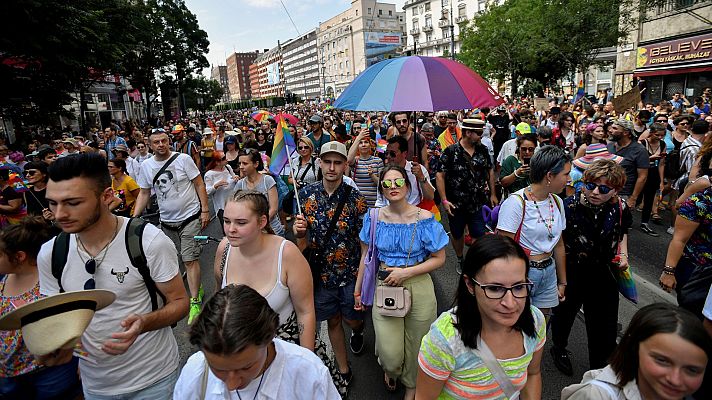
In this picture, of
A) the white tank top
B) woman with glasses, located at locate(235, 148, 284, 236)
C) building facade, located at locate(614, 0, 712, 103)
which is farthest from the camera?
building facade, located at locate(614, 0, 712, 103)

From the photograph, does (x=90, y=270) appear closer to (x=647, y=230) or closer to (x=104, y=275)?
(x=104, y=275)

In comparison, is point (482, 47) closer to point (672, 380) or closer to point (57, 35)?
point (57, 35)

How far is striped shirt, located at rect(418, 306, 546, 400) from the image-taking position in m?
1.83

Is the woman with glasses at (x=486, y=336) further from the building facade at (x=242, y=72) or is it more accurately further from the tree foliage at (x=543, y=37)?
the building facade at (x=242, y=72)

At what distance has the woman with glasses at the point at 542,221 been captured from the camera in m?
3.09

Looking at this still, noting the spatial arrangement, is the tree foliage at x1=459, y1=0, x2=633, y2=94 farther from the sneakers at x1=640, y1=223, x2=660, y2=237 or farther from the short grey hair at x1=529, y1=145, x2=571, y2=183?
the short grey hair at x1=529, y1=145, x2=571, y2=183

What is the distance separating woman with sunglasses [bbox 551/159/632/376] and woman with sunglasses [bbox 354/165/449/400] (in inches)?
43.1

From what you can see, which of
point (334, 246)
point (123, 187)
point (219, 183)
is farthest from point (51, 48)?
point (334, 246)

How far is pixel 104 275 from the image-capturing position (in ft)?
6.95

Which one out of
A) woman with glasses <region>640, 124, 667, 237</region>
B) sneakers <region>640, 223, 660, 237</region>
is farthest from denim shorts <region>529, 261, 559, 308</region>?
woman with glasses <region>640, 124, 667, 237</region>

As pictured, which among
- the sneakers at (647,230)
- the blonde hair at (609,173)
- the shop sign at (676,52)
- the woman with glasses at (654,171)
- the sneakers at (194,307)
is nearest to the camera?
the blonde hair at (609,173)

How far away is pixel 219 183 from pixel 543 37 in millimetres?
25560

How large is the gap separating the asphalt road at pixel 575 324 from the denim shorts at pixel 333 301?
0.60 m

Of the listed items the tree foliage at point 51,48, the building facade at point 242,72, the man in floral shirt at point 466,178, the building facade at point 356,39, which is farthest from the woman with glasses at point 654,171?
the building facade at point 242,72
